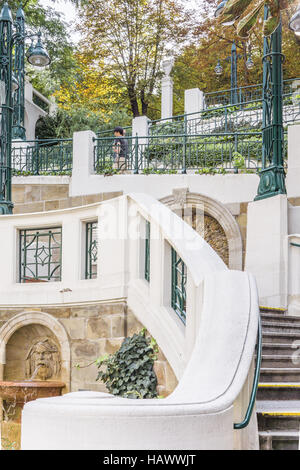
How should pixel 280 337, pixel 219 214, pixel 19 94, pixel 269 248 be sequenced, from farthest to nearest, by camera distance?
pixel 19 94, pixel 219 214, pixel 269 248, pixel 280 337

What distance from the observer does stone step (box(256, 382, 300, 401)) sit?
17.9 feet

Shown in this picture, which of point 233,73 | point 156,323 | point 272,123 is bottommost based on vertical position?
point 156,323

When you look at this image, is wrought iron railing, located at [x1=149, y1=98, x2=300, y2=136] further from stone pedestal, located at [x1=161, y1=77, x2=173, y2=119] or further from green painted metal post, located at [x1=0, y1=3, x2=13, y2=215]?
green painted metal post, located at [x1=0, y1=3, x2=13, y2=215]

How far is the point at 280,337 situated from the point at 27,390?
2805 mm

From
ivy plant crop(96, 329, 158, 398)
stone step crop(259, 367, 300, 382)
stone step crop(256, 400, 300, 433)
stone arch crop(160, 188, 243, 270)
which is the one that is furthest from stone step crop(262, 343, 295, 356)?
stone arch crop(160, 188, 243, 270)

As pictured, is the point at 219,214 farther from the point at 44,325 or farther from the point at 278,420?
the point at 278,420

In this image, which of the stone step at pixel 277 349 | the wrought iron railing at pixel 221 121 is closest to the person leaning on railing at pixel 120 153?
the wrought iron railing at pixel 221 121

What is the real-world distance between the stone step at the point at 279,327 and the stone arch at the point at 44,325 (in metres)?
2.22

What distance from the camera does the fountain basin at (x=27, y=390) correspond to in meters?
7.01

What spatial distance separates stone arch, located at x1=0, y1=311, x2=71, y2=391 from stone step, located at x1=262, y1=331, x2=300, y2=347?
2.22 meters

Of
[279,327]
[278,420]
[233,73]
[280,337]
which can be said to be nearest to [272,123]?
[279,327]

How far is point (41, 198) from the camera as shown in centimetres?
1495

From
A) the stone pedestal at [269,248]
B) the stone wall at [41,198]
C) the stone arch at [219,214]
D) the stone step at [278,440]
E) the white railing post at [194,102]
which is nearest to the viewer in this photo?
the stone step at [278,440]

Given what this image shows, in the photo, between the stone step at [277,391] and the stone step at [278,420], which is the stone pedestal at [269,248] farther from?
the stone step at [278,420]
